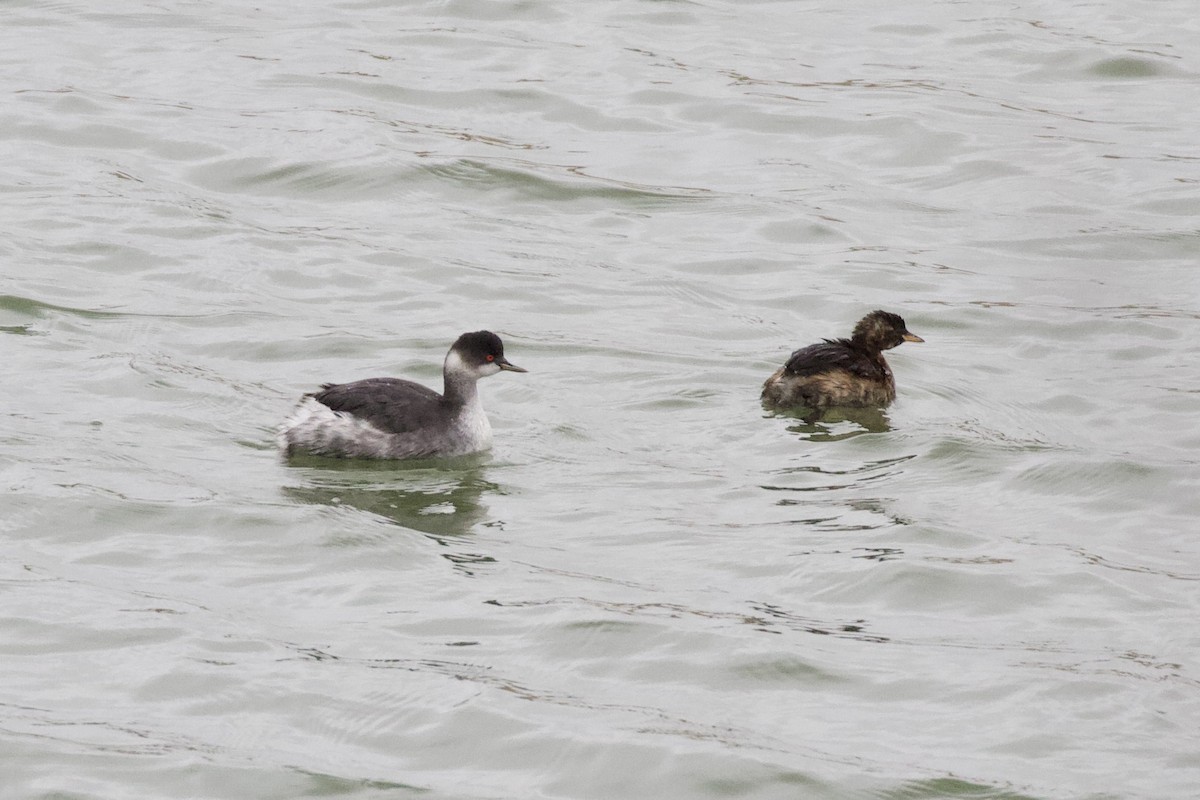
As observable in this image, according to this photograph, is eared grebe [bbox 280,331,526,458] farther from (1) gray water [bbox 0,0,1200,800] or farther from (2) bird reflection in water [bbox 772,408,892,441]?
(2) bird reflection in water [bbox 772,408,892,441]

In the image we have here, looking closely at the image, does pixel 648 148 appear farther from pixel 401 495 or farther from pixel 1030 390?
pixel 401 495

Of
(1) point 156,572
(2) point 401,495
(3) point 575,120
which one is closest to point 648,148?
(3) point 575,120

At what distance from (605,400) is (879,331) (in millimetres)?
1744

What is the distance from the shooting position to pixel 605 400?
1152 centimetres

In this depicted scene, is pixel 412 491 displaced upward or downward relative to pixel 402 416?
downward

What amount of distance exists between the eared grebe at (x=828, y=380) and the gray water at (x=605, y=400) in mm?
172

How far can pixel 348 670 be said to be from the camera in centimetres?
787

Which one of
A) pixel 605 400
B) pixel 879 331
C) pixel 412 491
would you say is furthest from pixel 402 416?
pixel 879 331

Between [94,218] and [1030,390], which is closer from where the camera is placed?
[1030,390]

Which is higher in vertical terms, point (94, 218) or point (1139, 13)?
point (1139, 13)

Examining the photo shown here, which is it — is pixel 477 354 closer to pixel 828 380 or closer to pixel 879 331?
pixel 828 380

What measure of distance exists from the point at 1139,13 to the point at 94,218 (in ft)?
33.8

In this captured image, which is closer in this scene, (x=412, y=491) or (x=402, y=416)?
(x=412, y=491)

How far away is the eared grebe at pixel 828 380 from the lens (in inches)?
452
